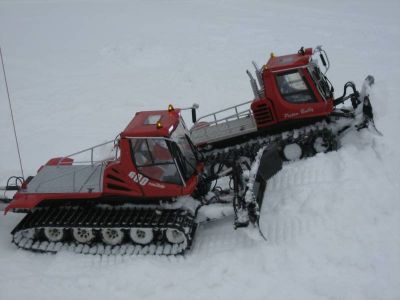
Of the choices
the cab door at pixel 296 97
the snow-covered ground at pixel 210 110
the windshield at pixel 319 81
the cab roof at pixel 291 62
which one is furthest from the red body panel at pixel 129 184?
the windshield at pixel 319 81

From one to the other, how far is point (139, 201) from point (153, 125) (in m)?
1.50

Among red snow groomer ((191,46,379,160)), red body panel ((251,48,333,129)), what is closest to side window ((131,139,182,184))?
red snow groomer ((191,46,379,160))

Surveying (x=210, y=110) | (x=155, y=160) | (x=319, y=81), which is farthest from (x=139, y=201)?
(x=210, y=110)

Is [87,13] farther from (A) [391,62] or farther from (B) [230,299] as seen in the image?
(B) [230,299]

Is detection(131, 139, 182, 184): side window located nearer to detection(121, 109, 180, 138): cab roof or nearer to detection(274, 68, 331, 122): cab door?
detection(121, 109, 180, 138): cab roof

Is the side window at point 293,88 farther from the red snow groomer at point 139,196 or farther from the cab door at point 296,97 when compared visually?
the red snow groomer at point 139,196

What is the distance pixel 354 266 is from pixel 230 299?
80.3 inches

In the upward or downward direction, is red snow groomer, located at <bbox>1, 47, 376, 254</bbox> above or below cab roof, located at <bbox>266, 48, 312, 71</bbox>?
below

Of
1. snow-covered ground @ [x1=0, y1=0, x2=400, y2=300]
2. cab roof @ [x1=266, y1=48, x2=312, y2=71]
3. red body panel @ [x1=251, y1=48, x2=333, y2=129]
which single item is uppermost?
cab roof @ [x1=266, y1=48, x2=312, y2=71]

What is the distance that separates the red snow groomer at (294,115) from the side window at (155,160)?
303cm

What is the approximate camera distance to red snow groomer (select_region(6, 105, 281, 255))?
29.5ft

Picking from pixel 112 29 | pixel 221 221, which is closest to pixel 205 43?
pixel 112 29

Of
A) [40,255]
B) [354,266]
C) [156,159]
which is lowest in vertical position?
[40,255]

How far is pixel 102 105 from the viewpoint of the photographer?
53.5 ft
